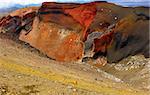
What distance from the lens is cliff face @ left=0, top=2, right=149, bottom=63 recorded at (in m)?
27.3

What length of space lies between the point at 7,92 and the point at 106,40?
15417 mm

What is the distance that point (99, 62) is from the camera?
2822 cm

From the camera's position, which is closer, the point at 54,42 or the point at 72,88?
the point at 72,88

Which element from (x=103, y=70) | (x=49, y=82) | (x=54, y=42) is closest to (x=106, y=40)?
(x=103, y=70)

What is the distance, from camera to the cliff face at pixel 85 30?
27.3 metres

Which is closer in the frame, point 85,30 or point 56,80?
point 56,80

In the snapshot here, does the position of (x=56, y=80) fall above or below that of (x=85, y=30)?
above

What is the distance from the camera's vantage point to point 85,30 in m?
30.8

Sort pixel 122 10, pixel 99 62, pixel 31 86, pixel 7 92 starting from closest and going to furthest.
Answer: pixel 7 92 < pixel 31 86 < pixel 99 62 < pixel 122 10

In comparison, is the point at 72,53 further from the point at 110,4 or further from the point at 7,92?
the point at 7,92

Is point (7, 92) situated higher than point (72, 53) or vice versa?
point (7, 92)

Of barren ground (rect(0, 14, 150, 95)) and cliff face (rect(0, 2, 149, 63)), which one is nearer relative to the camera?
barren ground (rect(0, 14, 150, 95))

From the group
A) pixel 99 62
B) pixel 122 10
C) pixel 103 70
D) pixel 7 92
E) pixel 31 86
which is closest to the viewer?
pixel 7 92

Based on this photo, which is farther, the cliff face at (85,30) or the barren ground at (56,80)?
the cliff face at (85,30)
